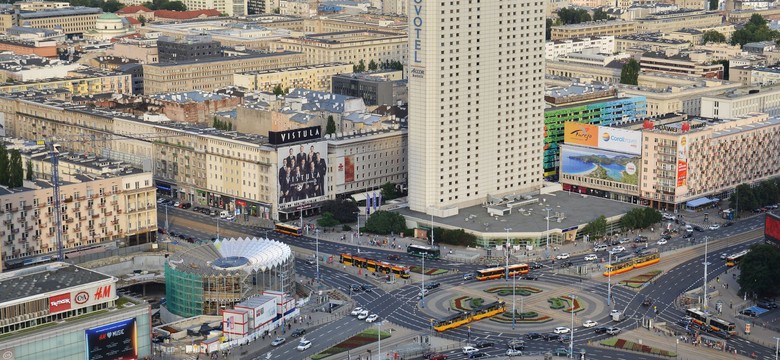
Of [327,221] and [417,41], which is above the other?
A: [417,41]

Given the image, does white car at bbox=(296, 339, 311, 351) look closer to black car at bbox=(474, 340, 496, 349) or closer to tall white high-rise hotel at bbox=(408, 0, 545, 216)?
black car at bbox=(474, 340, 496, 349)

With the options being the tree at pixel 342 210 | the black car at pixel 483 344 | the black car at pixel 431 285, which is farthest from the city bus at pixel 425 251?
the black car at pixel 483 344

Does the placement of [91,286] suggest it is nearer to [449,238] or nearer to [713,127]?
[449,238]

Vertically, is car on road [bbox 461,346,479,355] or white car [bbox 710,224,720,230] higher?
white car [bbox 710,224,720,230]

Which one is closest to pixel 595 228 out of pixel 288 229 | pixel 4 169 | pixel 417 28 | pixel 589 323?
pixel 589 323

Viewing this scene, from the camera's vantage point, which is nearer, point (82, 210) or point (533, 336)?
point (533, 336)

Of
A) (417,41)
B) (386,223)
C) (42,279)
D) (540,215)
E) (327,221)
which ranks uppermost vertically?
(417,41)

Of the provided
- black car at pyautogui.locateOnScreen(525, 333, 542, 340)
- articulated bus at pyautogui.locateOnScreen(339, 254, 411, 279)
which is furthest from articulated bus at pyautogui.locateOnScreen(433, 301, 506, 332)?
articulated bus at pyautogui.locateOnScreen(339, 254, 411, 279)

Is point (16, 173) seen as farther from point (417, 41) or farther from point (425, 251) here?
point (417, 41)
